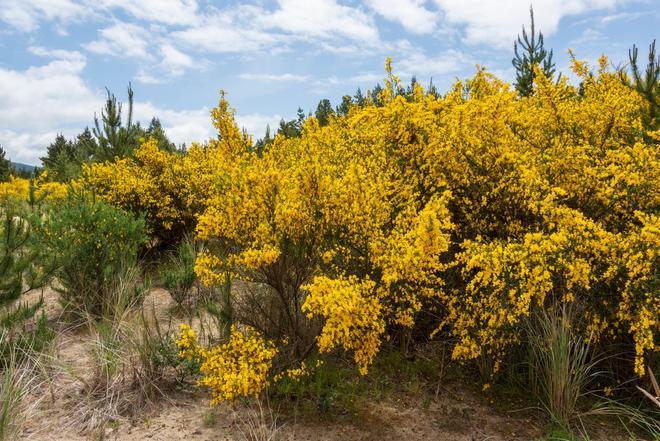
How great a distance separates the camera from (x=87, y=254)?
18.0 ft

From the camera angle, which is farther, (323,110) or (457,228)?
(323,110)

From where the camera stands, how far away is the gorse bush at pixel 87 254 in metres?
5.39

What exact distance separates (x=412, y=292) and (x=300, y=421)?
4.21 feet

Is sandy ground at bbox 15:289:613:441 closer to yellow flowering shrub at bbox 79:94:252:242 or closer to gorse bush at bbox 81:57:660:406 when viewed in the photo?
gorse bush at bbox 81:57:660:406

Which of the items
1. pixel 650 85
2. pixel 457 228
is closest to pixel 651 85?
pixel 650 85

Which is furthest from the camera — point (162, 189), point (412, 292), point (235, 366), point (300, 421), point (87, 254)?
point (162, 189)

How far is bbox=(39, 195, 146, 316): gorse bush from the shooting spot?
17.7 ft

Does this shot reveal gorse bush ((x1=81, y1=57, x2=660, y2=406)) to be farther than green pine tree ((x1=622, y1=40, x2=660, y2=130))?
No

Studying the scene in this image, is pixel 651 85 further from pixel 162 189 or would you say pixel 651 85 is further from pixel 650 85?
pixel 162 189

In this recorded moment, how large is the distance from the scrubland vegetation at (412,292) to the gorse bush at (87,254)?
7.0 inches

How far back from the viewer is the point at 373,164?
4324 millimetres

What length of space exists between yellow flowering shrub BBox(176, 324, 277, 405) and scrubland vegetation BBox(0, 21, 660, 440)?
0.06ft

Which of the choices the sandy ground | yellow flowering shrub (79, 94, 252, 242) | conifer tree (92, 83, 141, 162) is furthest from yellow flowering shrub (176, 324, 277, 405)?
conifer tree (92, 83, 141, 162)

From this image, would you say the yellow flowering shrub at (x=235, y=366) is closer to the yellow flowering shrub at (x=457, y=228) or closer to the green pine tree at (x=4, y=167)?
the yellow flowering shrub at (x=457, y=228)
